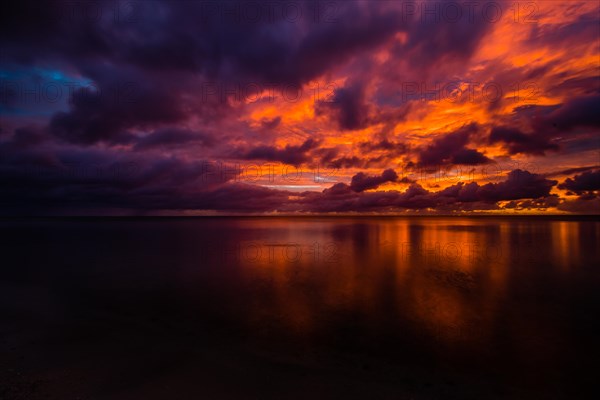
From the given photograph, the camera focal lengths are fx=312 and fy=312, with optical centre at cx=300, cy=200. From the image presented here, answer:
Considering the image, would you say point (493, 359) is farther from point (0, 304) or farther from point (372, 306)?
point (0, 304)

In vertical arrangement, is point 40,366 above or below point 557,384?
above

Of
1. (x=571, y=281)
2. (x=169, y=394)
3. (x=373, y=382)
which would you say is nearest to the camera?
(x=169, y=394)

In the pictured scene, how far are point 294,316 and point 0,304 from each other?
1438cm

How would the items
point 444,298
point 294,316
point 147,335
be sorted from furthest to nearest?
1. point 444,298
2. point 294,316
3. point 147,335

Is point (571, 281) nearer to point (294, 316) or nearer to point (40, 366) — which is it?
point (294, 316)

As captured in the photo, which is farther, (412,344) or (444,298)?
(444,298)

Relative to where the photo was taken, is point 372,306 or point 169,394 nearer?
point 169,394

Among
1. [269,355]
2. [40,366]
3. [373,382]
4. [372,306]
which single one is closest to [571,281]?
[372,306]

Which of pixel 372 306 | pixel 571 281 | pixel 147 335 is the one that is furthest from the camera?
pixel 571 281

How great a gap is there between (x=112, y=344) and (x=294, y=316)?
672cm

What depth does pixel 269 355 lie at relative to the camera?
9453 mm

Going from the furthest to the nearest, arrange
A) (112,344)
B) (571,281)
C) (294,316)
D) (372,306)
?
(571,281)
(372,306)
(294,316)
(112,344)

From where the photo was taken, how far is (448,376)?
8.37 meters

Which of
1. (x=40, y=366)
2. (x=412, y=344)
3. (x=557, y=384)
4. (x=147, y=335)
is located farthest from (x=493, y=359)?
(x=40, y=366)
